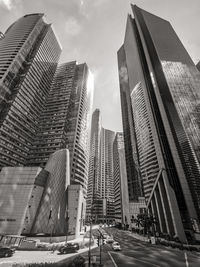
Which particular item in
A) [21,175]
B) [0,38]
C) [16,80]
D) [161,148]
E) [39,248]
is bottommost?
[39,248]

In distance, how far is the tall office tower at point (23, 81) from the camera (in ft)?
288

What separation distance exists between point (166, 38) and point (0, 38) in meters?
136

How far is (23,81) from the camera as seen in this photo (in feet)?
334

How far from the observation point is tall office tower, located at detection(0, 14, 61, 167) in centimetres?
8788

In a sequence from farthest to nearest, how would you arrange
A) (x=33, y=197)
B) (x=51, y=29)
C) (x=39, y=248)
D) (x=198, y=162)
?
(x=51, y=29), (x=198, y=162), (x=33, y=197), (x=39, y=248)

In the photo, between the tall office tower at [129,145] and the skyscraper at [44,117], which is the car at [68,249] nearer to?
the skyscraper at [44,117]

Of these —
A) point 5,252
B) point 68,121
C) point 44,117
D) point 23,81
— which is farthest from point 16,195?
point 23,81

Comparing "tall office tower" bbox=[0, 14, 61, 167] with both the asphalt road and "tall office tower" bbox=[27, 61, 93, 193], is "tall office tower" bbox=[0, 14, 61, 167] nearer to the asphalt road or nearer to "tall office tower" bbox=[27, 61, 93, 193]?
"tall office tower" bbox=[27, 61, 93, 193]

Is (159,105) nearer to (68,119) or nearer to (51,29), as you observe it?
(68,119)

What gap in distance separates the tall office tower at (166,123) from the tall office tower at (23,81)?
77.5 m

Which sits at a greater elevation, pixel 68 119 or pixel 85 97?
pixel 85 97

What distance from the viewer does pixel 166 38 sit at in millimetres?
131750

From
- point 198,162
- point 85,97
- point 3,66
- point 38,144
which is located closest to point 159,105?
point 198,162

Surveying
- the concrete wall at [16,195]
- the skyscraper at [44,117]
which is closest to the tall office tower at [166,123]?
the skyscraper at [44,117]
